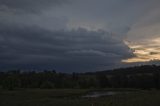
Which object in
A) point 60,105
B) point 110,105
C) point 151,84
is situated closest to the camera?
point 110,105

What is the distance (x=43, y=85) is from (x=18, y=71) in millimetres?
58012

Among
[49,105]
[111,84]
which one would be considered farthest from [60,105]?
[111,84]

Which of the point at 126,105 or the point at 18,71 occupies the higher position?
the point at 18,71

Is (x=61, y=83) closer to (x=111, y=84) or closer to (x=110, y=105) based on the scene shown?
(x=111, y=84)

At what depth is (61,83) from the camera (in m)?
125

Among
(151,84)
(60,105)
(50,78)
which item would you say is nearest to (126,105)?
(60,105)

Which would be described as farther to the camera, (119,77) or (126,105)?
(119,77)

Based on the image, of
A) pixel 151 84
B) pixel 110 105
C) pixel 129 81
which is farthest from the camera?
pixel 129 81

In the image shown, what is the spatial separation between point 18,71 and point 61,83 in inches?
2012

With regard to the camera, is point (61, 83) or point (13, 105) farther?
point (61, 83)

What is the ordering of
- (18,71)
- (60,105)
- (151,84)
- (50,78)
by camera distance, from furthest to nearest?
(18,71) → (50,78) → (151,84) → (60,105)

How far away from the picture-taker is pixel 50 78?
135m

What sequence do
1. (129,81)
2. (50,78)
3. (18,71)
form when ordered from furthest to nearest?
(18,71), (50,78), (129,81)

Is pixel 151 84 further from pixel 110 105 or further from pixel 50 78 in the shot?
pixel 110 105
